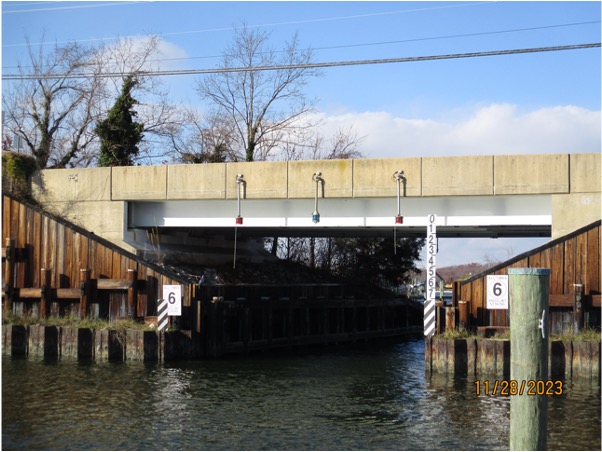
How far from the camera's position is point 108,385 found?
2164cm

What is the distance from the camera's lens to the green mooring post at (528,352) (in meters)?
8.45

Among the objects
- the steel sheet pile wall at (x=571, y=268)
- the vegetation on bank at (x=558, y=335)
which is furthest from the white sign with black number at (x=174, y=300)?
the steel sheet pile wall at (x=571, y=268)

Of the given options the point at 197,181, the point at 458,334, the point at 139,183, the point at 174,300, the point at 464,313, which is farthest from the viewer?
the point at 139,183

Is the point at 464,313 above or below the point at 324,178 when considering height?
below

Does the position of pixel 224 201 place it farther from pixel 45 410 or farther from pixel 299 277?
pixel 45 410

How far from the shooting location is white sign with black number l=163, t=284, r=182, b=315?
27328 mm

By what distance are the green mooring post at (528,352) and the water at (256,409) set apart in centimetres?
639

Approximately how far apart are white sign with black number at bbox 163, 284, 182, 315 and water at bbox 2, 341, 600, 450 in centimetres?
182

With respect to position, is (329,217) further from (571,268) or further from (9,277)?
(9,277)

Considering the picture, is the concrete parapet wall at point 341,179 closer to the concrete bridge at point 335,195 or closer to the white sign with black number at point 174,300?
the concrete bridge at point 335,195

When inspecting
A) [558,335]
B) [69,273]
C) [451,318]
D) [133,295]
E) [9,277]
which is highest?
[69,273]

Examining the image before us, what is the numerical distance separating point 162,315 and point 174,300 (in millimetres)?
644

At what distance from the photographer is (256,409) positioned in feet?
61.3

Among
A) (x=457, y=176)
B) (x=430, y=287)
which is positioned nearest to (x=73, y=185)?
(x=457, y=176)
